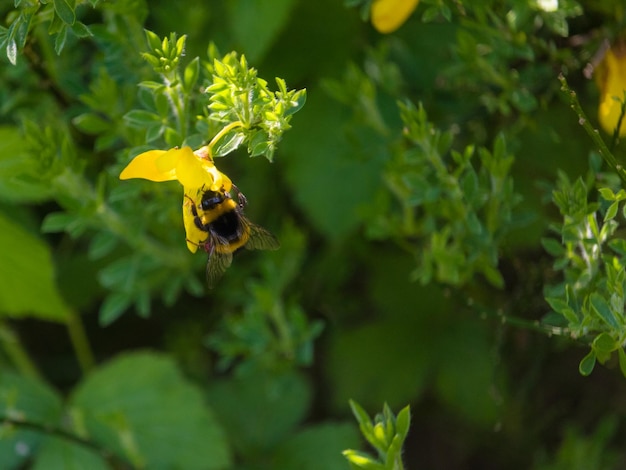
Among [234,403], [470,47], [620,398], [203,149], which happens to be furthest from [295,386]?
[203,149]

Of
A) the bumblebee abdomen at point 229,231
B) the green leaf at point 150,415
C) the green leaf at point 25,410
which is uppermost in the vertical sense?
the bumblebee abdomen at point 229,231

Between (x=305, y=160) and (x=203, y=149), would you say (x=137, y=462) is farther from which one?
(x=203, y=149)

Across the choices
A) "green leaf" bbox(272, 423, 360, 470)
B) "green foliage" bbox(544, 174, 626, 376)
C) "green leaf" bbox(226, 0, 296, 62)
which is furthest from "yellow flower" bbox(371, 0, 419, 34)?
"green leaf" bbox(272, 423, 360, 470)

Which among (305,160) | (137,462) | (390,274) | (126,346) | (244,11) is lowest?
(126,346)

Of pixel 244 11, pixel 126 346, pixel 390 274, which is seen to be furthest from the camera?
pixel 126 346

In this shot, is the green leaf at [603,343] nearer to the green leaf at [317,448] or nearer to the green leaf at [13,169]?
the green leaf at [317,448]

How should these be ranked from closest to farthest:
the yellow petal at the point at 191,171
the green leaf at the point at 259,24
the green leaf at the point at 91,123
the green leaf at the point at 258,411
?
the yellow petal at the point at 191,171
the green leaf at the point at 91,123
the green leaf at the point at 259,24
the green leaf at the point at 258,411

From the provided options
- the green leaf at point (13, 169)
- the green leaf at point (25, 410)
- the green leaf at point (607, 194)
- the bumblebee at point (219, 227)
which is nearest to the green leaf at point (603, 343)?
the green leaf at point (607, 194)

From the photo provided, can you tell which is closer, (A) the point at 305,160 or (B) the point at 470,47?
(B) the point at 470,47
